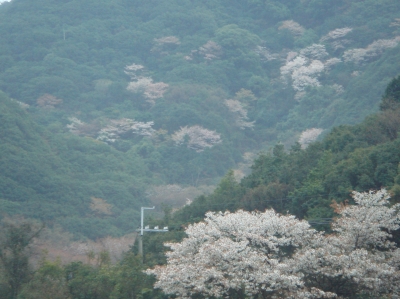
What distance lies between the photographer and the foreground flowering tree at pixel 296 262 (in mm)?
12859

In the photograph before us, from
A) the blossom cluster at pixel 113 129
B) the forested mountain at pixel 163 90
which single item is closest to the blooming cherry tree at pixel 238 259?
the forested mountain at pixel 163 90

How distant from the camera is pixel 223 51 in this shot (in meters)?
64.4

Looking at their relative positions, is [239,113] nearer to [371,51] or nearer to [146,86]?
[146,86]

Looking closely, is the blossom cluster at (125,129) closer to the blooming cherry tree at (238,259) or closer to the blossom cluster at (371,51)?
the blossom cluster at (371,51)

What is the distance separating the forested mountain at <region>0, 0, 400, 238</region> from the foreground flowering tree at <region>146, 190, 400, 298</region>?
11931mm

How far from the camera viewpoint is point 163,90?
58.9m

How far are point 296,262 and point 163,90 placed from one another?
4665cm

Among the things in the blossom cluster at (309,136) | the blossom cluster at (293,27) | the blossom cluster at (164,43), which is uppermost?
the blossom cluster at (293,27)

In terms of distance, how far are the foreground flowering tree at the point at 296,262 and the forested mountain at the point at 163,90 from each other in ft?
39.1

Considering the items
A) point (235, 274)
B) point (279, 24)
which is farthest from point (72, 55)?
point (235, 274)

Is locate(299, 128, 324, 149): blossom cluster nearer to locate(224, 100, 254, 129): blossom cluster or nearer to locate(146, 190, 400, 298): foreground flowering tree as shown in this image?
locate(224, 100, 254, 129): blossom cluster

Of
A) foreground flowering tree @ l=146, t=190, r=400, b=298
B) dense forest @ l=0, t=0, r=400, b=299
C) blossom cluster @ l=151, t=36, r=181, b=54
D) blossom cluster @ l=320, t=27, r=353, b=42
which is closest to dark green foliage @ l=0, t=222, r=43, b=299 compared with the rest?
dense forest @ l=0, t=0, r=400, b=299

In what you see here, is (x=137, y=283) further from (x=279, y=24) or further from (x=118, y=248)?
(x=279, y=24)

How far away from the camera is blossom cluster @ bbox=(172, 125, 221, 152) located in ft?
171
